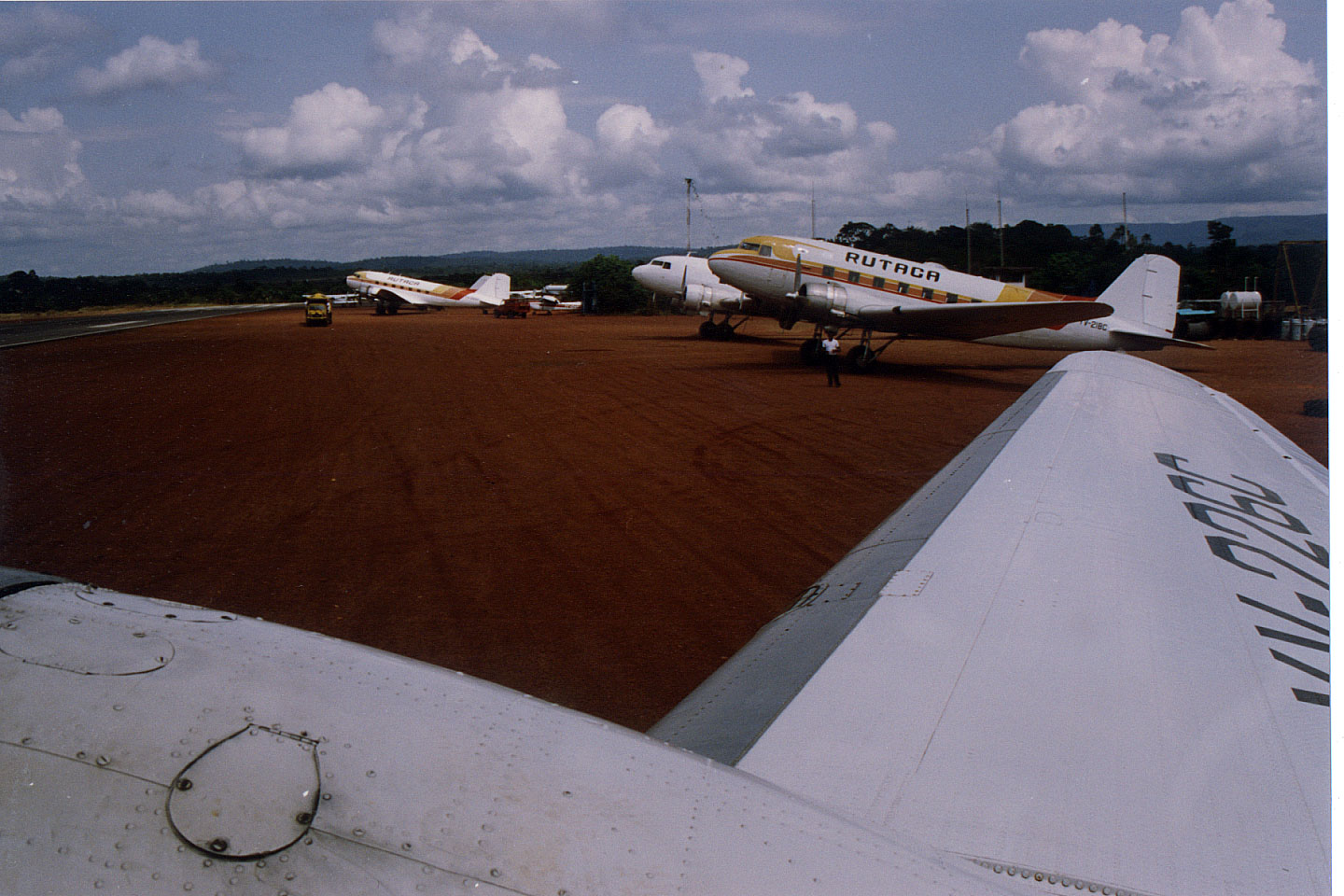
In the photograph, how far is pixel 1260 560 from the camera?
12.0 ft

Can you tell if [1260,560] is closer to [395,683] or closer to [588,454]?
[395,683]

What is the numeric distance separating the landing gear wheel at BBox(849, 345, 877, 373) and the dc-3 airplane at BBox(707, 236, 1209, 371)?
3 cm

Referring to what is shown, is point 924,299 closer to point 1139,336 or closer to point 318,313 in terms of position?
point 1139,336

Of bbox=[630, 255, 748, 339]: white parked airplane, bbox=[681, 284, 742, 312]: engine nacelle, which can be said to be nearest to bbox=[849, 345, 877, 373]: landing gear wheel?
bbox=[630, 255, 748, 339]: white parked airplane

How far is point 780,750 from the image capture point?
2332 mm

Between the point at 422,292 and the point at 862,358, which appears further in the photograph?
the point at 422,292

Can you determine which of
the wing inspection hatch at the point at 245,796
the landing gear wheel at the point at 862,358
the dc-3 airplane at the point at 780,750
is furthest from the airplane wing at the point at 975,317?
the wing inspection hatch at the point at 245,796

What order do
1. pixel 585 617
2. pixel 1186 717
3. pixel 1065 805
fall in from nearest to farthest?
pixel 1065 805 < pixel 1186 717 < pixel 585 617

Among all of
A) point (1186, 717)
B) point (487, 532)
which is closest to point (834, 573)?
point (1186, 717)

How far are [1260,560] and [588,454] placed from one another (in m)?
8.88

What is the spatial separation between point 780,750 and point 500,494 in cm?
765

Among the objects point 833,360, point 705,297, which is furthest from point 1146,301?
point 705,297

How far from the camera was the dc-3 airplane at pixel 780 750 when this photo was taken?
1.38 m

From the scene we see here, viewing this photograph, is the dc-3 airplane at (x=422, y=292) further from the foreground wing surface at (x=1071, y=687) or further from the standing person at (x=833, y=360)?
the foreground wing surface at (x=1071, y=687)
